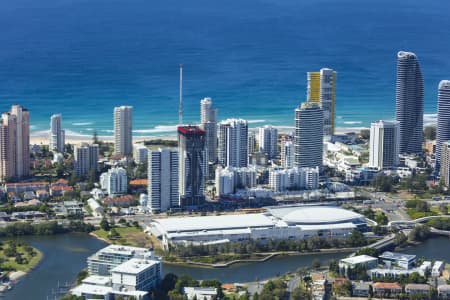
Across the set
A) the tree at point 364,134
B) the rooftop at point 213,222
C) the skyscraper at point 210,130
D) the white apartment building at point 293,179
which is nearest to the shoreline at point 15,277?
the rooftop at point 213,222

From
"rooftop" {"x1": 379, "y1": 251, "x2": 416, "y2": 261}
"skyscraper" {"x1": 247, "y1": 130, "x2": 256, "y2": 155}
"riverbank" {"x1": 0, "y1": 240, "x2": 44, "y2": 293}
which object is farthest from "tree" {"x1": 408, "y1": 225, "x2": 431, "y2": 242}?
"riverbank" {"x1": 0, "y1": 240, "x2": 44, "y2": 293}

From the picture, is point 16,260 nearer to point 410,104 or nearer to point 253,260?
point 253,260

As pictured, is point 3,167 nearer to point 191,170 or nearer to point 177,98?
point 191,170

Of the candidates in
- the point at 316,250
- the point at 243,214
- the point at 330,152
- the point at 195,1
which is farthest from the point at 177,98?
the point at 195,1

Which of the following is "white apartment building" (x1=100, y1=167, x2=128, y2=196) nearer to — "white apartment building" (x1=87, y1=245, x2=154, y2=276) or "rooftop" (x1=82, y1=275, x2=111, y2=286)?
"white apartment building" (x1=87, y1=245, x2=154, y2=276)

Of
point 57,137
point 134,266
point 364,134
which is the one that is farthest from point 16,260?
point 364,134

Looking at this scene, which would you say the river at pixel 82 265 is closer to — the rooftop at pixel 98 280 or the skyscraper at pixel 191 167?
the rooftop at pixel 98 280
